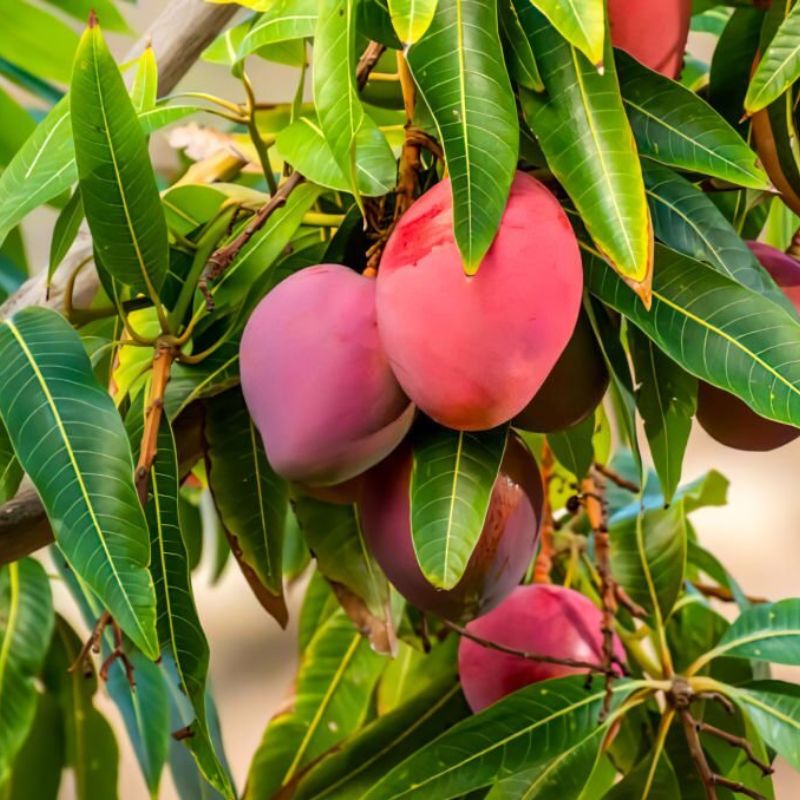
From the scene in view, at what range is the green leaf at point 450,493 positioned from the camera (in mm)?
482

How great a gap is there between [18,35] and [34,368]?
59 cm

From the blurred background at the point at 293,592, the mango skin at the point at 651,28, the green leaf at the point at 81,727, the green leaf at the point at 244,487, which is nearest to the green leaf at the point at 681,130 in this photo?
the mango skin at the point at 651,28

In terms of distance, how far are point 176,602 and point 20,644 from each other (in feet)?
1.37

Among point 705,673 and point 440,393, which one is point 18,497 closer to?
point 440,393

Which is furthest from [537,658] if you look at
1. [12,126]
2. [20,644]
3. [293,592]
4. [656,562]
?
[293,592]

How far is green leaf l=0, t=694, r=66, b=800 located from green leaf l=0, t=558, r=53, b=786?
0.26 ft

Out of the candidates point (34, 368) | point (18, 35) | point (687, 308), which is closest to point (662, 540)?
point (687, 308)

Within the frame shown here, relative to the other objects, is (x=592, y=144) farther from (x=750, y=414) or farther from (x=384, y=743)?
(x=384, y=743)

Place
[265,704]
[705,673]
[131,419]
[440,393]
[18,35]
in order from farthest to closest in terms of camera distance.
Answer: [265,704] < [18,35] < [705,673] < [131,419] < [440,393]

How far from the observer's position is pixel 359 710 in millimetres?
851

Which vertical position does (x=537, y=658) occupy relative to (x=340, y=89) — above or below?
below

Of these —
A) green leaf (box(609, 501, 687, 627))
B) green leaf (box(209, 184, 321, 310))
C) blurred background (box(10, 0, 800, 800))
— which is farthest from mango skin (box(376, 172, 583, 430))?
blurred background (box(10, 0, 800, 800))

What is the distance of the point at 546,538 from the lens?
2.80ft

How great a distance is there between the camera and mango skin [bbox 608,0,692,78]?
0.53m
